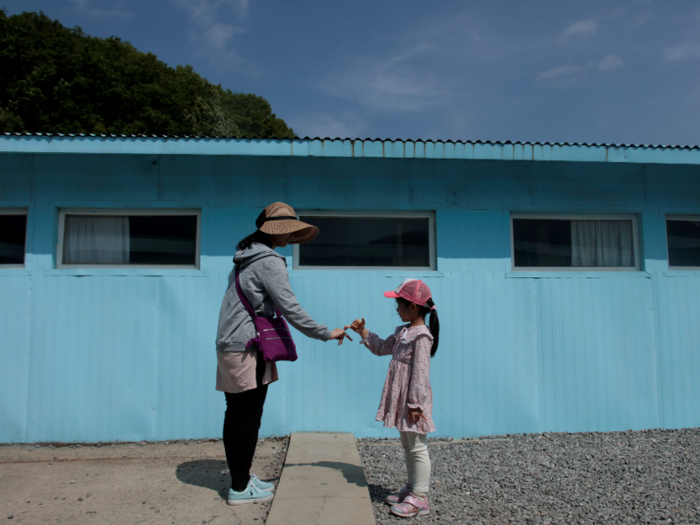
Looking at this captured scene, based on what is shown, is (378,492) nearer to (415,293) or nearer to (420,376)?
(420,376)

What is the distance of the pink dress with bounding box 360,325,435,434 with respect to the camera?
2666 millimetres

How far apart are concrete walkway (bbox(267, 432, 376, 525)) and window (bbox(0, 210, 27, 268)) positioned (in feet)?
10.00

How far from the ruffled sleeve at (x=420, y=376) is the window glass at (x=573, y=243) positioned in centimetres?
226

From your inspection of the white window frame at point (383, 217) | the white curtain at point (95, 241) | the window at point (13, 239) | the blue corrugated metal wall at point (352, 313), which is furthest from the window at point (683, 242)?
the window at point (13, 239)

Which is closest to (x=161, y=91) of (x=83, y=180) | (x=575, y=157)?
(x=83, y=180)

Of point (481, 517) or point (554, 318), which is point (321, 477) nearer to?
point (481, 517)

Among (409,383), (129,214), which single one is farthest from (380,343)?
(129,214)

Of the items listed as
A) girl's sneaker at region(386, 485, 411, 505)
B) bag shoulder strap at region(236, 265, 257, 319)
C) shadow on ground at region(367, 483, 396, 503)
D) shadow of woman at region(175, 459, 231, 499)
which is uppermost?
bag shoulder strap at region(236, 265, 257, 319)

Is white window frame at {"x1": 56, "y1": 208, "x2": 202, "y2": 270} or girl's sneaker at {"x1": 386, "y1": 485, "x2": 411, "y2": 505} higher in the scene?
white window frame at {"x1": 56, "y1": 208, "x2": 202, "y2": 270}

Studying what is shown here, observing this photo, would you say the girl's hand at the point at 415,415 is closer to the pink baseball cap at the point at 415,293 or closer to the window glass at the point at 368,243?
the pink baseball cap at the point at 415,293

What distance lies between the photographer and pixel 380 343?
118 inches

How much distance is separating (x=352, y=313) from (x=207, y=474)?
1.79m

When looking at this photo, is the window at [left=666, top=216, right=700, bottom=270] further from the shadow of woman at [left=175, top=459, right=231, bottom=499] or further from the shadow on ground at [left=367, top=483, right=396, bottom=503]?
the shadow of woman at [left=175, top=459, right=231, bottom=499]

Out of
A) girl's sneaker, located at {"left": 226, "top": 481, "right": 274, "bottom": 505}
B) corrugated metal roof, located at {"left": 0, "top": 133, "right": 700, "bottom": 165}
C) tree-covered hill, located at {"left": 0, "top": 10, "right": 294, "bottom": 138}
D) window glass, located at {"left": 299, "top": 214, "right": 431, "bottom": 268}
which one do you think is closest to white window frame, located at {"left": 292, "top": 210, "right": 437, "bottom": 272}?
window glass, located at {"left": 299, "top": 214, "right": 431, "bottom": 268}
